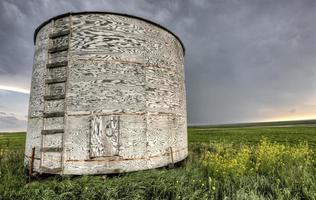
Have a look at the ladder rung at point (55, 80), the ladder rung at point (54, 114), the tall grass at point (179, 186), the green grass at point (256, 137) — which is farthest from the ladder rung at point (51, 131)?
the green grass at point (256, 137)

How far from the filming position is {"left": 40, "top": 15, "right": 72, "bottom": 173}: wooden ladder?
7.06m

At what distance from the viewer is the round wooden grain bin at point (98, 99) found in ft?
22.8

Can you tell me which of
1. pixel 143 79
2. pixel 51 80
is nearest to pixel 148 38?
pixel 143 79

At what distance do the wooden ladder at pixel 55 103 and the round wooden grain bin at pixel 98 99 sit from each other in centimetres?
3

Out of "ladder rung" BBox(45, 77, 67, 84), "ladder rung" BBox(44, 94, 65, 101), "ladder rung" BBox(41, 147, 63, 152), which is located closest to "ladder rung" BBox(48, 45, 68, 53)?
"ladder rung" BBox(45, 77, 67, 84)

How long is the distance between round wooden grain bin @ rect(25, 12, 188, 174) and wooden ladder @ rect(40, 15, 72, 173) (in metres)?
0.03

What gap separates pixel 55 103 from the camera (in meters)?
7.33

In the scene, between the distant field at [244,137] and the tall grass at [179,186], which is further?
the distant field at [244,137]

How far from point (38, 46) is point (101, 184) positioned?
20.0 ft

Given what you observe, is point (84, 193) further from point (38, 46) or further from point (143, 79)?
point (38, 46)

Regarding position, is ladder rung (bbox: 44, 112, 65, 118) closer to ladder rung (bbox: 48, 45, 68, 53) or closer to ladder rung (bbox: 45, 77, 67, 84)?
ladder rung (bbox: 45, 77, 67, 84)

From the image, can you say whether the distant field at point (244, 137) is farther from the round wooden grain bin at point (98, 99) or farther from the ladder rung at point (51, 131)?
the round wooden grain bin at point (98, 99)

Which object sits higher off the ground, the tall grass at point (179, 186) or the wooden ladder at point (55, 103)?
the wooden ladder at point (55, 103)

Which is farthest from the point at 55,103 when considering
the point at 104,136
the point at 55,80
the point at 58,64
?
the point at 104,136
